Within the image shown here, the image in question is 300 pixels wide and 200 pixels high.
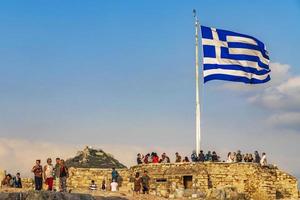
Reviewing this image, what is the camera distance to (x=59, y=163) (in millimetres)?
27406

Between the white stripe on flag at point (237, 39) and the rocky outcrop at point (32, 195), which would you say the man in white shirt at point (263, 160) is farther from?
the rocky outcrop at point (32, 195)

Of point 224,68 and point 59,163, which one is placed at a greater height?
point 224,68

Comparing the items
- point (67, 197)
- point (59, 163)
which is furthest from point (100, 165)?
point (67, 197)

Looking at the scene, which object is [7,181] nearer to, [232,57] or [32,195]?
[32,195]

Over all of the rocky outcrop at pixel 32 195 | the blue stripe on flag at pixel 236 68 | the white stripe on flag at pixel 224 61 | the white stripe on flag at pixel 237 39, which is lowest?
the rocky outcrop at pixel 32 195

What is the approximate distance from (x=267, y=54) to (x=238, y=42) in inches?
93.6

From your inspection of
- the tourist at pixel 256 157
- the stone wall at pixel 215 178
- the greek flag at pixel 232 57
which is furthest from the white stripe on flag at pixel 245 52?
the stone wall at pixel 215 178

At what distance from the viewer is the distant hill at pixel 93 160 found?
43719 millimetres

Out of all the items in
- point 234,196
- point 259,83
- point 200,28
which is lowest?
point 234,196

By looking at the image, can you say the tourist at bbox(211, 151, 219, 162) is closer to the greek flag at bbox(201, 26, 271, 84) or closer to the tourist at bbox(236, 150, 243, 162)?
the tourist at bbox(236, 150, 243, 162)

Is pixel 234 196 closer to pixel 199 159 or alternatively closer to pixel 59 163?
pixel 199 159

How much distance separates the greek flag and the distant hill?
964 cm

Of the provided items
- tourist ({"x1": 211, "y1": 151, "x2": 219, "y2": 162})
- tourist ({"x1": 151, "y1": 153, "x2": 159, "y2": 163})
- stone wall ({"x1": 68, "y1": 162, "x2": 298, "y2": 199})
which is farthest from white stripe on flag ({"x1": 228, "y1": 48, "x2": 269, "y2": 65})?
tourist ({"x1": 151, "y1": 153, "x2": 159, "y2": 163})

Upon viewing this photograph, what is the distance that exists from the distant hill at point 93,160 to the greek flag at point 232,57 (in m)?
9.64
